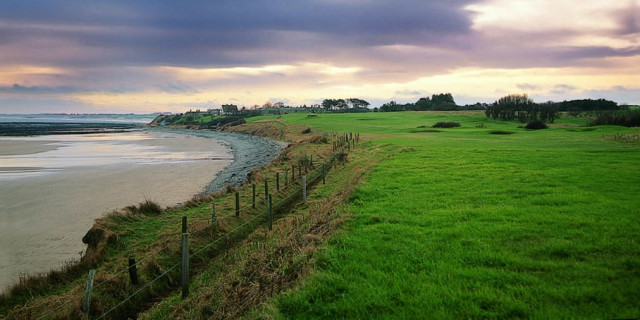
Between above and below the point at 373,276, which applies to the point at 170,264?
below

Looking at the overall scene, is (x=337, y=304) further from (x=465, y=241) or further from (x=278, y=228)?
(x=278, y=228)

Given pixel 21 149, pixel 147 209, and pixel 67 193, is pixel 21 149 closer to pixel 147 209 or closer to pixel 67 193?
pixel 67 193

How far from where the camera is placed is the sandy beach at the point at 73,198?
16.3 meters

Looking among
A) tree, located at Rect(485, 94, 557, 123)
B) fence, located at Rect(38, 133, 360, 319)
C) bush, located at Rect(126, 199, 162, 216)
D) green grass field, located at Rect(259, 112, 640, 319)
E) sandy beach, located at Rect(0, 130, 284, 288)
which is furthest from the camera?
tree, located at Rect(485, 94, 557, 123)

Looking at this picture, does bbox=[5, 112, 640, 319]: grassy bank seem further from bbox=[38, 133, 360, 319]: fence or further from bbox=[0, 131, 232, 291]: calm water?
bbox=[0, 131, 232, 291]: calm water

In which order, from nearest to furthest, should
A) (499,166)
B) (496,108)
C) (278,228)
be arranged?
(278,228) → (499,166) → (496,108)

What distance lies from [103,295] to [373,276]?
8.66 m

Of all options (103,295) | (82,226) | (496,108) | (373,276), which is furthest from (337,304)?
(496,108)

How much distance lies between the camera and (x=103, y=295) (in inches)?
456

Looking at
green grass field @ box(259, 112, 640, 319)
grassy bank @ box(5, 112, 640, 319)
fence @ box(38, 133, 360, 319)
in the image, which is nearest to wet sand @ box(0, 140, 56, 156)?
fence @ box(38, 133, 360, 319)

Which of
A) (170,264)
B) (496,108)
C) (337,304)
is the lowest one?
(170,264)

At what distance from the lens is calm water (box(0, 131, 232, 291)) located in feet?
54.2

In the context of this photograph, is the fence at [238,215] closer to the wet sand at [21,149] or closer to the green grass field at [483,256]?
the green grass field at [483,256]

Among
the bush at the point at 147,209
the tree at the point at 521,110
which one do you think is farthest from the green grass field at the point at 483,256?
the tree at the point at 521,110
